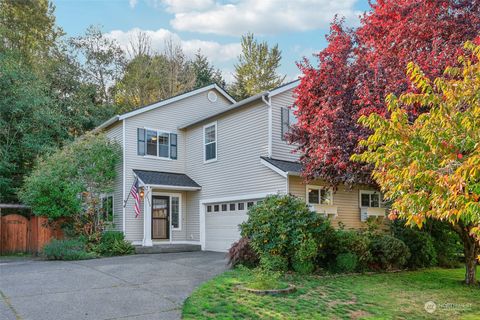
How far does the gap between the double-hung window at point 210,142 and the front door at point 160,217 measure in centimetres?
255

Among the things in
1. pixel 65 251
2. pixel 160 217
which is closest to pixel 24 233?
pixel 65 251

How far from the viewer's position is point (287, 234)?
31.6 ft

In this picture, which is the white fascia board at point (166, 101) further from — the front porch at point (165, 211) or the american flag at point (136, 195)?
the american flag at point (136, 195)

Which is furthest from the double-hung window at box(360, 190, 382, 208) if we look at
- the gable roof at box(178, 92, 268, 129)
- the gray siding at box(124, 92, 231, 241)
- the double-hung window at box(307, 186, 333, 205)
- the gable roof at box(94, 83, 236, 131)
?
the gable roof at box(94, 83, 236, 131)

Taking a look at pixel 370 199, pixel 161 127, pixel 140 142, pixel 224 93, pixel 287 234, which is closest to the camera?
pixel 287 234

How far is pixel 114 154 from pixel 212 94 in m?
5.56

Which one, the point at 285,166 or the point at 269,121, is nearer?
the point at 285,166

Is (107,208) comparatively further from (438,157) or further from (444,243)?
(438,157)

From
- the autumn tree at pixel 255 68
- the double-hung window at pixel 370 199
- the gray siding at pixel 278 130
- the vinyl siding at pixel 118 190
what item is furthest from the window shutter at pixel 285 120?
the autumn tree at pixel 255 68

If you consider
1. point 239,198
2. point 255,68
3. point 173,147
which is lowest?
point 239,198

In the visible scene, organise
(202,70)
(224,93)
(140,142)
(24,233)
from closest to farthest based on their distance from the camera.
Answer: (24,233) < (140,142) < (224,93) < (202,70)

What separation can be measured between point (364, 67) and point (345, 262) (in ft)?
16.2

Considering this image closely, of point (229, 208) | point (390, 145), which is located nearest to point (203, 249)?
point (229, 208)

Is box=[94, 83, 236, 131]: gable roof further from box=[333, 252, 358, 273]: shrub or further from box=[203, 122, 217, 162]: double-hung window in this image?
box=[333, 252, 358, 273]: shrub
